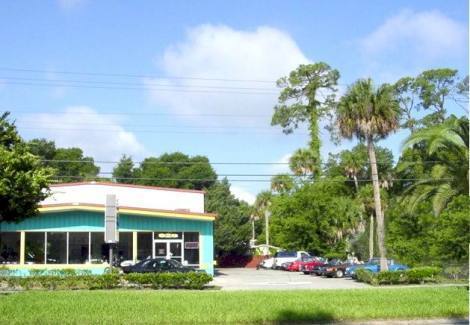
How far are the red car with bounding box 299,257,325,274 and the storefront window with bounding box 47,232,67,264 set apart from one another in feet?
59.5

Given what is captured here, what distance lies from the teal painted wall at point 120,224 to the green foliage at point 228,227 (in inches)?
1070

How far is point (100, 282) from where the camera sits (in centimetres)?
3120

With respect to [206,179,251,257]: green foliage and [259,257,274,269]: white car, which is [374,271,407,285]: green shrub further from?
[206,179,251,257]: green foliage

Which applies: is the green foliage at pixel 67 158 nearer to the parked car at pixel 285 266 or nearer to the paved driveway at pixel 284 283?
the parked car at pixel 285 266

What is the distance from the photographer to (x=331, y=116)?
68.8 meters

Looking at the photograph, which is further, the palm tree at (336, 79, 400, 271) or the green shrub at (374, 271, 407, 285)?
the palm tree at (336, 79, 400, 271)

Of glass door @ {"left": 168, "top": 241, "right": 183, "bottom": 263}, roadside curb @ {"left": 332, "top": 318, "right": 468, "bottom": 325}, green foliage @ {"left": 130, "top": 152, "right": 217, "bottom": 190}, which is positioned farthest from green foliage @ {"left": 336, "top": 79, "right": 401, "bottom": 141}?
green foliage @ {"left": 130, "top": 152, "right": 217, "bottom": 190}

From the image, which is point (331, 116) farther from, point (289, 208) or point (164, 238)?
point (164, 238)

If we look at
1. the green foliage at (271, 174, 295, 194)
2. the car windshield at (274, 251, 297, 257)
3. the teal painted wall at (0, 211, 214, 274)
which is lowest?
the car windshield at (274, 251, 297, 257)

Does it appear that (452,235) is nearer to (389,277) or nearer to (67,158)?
(389,277)

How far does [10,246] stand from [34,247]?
147 cm

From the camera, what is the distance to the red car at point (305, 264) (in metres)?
51.2

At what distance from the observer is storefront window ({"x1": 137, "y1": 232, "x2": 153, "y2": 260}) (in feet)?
142

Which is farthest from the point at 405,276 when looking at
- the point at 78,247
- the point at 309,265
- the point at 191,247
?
the point at 78,247
